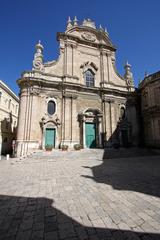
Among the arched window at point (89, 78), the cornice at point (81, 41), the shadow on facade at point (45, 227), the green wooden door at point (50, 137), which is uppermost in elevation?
the cornice at point (81, 41)

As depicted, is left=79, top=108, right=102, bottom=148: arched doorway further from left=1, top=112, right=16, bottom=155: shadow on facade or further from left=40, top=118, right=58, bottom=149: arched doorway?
left=1, top=112, right=16, bottom=155: shadow on facade

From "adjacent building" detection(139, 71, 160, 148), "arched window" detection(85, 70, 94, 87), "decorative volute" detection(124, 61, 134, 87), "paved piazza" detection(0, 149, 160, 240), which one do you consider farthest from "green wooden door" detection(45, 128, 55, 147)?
"decorative volute" detection(124, 61, 134, 87)

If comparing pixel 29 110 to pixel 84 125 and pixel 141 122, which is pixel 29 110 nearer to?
pixel 84 125

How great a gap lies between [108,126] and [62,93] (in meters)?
7.86

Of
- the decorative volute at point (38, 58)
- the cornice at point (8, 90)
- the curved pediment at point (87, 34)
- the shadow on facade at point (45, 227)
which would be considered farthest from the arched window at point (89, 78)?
the shadow on facade at point (45, 227)

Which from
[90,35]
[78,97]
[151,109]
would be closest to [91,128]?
[78,97]

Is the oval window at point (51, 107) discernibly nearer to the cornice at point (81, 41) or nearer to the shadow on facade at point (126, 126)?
the shadow on facade at point (126, 126)

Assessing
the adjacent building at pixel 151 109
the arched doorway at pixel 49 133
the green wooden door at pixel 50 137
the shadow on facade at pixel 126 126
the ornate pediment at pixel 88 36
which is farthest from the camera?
the ornate pediment at pixel 88 36

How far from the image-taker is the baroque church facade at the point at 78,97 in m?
17.3

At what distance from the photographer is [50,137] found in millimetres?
17578

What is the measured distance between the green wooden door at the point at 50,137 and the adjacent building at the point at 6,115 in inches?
238

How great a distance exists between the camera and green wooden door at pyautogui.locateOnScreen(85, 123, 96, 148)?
19.5 meters

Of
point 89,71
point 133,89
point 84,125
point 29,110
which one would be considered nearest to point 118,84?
point 133,89

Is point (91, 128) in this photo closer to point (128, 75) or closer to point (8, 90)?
point (128, 75)
